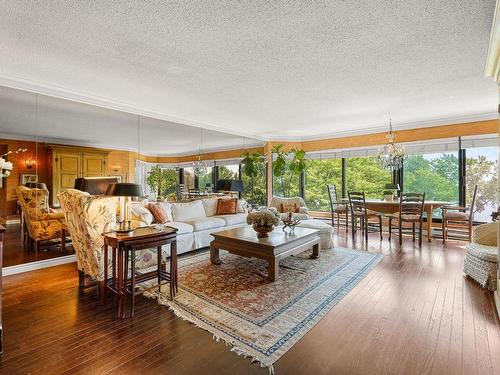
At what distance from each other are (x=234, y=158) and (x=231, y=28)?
16.0 ft

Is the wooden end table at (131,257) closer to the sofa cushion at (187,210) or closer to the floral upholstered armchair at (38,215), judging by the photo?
the floral upholstered armchair at (38,215)

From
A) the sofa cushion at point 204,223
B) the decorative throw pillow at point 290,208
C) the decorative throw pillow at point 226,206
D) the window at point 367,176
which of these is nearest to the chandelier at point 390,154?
the window at point 367,176

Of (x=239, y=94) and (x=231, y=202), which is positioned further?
(x=231, y=202)

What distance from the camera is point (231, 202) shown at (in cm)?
574

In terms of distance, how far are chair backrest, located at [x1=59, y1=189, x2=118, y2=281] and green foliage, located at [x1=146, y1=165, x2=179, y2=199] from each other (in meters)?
2.39

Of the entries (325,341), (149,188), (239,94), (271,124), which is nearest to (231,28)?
(239,94)

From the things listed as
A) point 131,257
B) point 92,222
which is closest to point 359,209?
point 131,257

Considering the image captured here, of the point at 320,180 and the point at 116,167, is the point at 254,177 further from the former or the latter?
the point at 116,167

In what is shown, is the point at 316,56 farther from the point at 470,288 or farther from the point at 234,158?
the point at 234,158

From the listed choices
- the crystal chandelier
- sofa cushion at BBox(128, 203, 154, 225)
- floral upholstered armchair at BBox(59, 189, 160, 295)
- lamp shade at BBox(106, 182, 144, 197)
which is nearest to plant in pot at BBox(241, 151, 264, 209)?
the crystal chandelier

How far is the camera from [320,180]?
809cm

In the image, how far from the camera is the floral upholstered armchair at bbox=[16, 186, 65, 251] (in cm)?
372

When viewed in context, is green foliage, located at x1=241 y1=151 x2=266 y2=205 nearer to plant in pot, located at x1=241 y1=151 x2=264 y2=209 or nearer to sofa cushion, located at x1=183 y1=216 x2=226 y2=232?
plant in pot, located at x1=241 y1=151 x2=264 y2=209

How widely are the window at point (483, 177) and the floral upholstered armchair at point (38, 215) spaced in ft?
25.1
